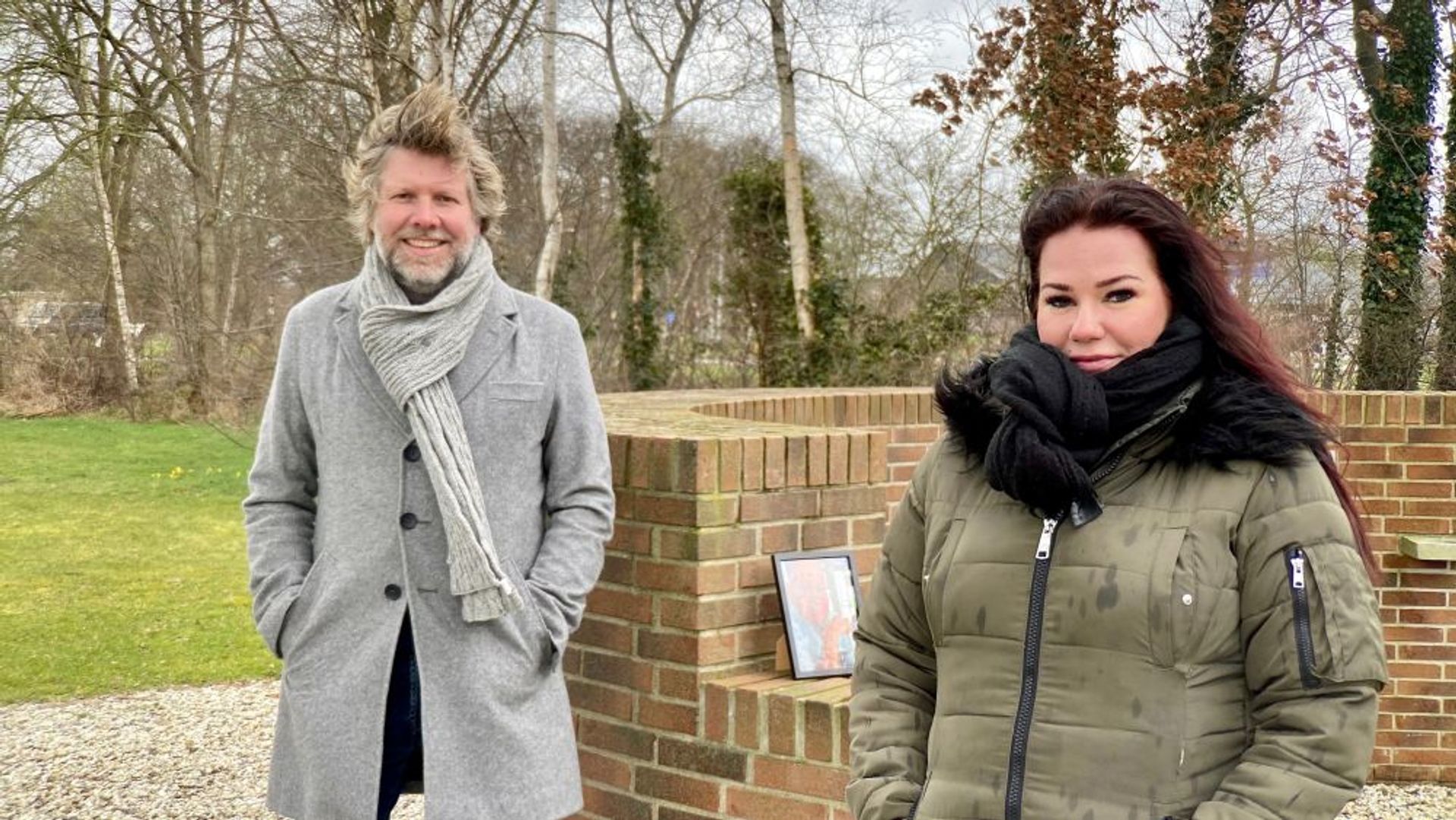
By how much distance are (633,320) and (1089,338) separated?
16.6 meters

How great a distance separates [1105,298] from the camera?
1.98 meters

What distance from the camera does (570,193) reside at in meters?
21.3

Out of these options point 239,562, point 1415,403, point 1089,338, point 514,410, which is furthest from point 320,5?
point 1089,338

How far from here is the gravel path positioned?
5.79 m

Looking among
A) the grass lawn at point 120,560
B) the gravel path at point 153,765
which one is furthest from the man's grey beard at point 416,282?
the grass lawn at point 120,560

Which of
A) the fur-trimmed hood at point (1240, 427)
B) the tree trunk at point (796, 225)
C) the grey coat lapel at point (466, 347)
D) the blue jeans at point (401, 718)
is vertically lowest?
the blue jeans at point (401, 718)

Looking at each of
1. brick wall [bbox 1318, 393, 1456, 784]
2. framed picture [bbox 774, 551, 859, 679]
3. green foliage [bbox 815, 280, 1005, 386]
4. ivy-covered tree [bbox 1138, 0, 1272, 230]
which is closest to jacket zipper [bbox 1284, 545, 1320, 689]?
framed picture [bbox 774, 551, 859, 679]

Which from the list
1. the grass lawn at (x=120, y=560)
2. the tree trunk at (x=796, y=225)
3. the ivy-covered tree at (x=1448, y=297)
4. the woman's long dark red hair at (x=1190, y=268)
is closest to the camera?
the woman's long dark red hair at (x=1190, y=268)

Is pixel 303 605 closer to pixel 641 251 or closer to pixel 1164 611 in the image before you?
pixel 1164 611

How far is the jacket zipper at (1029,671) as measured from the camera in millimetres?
1848

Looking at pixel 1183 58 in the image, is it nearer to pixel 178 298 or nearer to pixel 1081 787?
pixel 1081 787

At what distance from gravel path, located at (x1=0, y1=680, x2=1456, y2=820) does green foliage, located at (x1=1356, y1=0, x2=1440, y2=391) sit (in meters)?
7.17

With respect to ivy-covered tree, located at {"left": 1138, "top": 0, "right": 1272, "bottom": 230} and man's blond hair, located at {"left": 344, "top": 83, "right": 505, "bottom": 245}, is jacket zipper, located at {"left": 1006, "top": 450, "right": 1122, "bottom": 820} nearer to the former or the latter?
man's blond hair, located at {"left": 344, "top": 83, "right": 505, "bottom": 245}

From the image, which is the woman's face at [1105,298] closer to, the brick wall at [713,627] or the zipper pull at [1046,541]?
the zipper pull at [1046,541]
